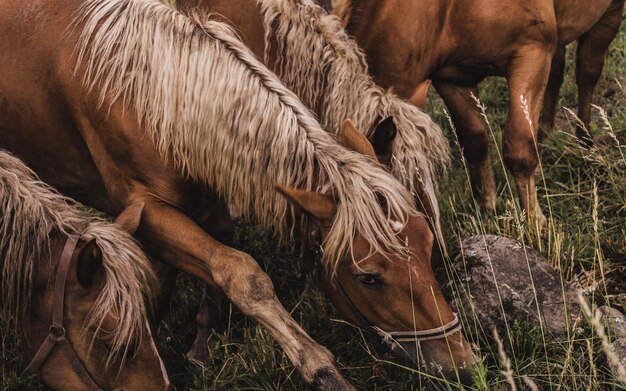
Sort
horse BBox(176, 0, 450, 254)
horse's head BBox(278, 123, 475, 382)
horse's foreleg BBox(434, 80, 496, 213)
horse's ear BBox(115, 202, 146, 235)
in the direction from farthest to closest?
horse's foreleg BBox(434, 80, 496, 213) → horse BBox(176, 0, 450, 254) → horse's ear BBox(115, 202, 146, 235) → horse's head BBox(278, 123, 475, 382)

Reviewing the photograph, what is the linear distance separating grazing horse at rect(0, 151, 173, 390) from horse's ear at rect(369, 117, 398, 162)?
1172mm

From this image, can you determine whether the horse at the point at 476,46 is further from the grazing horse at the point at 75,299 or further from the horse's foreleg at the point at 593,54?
the grazing horse at the point at 75,299

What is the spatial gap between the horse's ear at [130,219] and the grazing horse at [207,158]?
19 cm

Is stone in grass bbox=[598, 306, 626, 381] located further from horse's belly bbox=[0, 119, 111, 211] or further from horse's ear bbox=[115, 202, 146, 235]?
horse's belly bbox=[0, 119, 111, 211]

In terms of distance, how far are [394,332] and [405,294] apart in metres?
0.18

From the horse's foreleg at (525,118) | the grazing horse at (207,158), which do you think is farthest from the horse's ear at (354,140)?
the horse's foreleg at (525,118)

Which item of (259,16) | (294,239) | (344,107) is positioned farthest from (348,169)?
(259,16)

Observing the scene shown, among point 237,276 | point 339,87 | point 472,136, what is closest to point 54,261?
point 237,276

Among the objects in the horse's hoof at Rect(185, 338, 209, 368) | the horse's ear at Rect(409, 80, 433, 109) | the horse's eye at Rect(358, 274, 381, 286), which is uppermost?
the horse's ear at Rect(409, 80, 433, 109)

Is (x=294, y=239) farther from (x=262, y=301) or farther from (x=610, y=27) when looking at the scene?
(x=610, y=27)

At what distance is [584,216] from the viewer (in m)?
4.31

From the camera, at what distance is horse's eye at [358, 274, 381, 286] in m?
3.04

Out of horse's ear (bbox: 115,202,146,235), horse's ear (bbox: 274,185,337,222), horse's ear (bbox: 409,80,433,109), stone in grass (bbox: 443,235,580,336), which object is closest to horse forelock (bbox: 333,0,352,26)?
horse's ear (bbox: 409,80,433,109)

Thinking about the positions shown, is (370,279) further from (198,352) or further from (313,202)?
(198,352)
